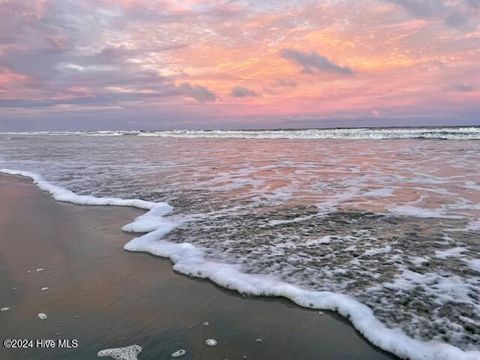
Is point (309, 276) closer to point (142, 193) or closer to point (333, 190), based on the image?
point (333, 190)

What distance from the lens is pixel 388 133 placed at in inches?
1412

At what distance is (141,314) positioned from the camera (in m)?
3.29

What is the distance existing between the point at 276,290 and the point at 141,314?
1263 millimetres

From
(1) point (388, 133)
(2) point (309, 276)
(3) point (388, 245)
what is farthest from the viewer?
(1) point (388, 133)

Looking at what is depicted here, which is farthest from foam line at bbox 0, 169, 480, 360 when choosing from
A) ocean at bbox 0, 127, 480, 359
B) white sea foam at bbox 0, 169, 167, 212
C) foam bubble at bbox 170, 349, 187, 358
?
foam bubble at bbox 170, 349, 187, 358

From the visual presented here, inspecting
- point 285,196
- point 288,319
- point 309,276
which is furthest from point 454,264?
point 285,196

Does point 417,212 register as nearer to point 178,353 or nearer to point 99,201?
point 178,353

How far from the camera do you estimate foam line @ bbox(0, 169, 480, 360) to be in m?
2.76

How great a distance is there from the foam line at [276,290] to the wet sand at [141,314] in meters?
0.09

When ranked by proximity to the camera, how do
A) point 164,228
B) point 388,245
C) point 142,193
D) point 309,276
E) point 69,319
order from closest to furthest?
point 69,319, point 309,276, point 388,245, point 164,228, point 142,193

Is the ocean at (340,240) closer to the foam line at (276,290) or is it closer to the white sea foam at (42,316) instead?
the foam line at (276,290)

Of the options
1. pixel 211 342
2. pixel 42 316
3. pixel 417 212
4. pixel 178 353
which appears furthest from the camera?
pixel 417 212

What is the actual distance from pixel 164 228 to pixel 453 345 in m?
4.14

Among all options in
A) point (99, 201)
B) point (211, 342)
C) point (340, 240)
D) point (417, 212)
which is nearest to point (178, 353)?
point (211, 342)
